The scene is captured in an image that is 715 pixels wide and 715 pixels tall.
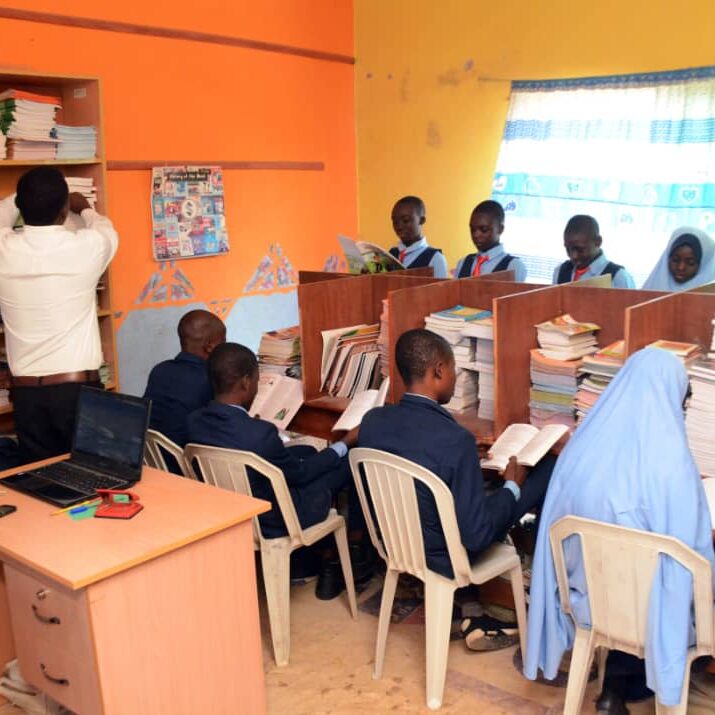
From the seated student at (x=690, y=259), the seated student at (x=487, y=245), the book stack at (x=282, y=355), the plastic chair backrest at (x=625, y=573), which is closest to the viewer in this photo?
the plastic chair backrest at (x=625, y=573)

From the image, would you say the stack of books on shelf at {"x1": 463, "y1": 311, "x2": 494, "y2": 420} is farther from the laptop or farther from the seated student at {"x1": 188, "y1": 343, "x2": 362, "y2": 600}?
the laptop

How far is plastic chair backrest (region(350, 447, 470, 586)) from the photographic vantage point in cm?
256

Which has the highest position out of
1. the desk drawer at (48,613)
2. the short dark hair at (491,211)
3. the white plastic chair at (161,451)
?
the short dark hair at (491,211)

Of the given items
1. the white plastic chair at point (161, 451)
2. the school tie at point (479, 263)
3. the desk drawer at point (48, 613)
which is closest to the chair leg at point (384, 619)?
the white plastic chair at point (161, 451)

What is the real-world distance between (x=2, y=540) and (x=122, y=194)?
10.1 feet

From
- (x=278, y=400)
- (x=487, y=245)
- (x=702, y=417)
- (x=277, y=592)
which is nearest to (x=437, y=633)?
(x=277, y=592)

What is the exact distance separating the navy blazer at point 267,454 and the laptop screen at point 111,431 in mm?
330

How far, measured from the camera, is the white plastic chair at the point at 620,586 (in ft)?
6.78

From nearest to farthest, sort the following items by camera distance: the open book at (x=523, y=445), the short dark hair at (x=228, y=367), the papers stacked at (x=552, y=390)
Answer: the open book at (x=523, y=445)
the short dark hair at (x=228, y=367)
the papers stacked at (x=552, y=390)

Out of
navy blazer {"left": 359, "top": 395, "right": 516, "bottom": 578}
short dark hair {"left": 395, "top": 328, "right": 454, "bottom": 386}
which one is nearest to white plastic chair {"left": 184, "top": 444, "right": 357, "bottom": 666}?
navy blazer {"left": 359, "top": 395, "right": 516, "bottom": 578}

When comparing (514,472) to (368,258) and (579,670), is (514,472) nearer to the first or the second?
(579,670)

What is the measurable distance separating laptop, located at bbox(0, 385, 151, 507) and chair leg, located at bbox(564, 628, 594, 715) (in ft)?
4.61

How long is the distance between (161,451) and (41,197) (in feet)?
3.43

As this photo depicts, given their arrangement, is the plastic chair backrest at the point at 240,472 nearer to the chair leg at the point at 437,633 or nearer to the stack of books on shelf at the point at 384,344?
the chair leg at the point at 437,633
